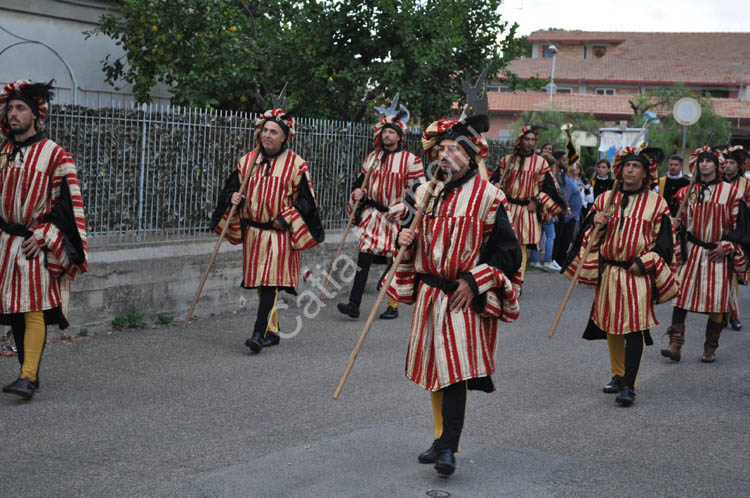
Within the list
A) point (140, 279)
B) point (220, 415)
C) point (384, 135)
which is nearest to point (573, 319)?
point (384, 135)

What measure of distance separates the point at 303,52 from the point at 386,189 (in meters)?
3.89

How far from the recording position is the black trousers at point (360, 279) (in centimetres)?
1025

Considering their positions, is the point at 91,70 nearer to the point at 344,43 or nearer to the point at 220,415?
the point at 344,43

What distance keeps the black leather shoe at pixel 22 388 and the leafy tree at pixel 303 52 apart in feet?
22.5

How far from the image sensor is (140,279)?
29.8ft

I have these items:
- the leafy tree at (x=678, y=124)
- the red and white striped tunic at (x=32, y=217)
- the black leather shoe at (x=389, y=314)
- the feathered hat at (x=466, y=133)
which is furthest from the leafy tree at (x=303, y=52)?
the leafy tree at (x=678, y=124)

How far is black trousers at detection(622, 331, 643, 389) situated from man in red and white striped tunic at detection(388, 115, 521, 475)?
210 centimetres

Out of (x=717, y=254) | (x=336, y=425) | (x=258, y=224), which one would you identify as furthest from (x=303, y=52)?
(x=336, y=425)

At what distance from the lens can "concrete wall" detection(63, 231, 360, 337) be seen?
8.62 metres

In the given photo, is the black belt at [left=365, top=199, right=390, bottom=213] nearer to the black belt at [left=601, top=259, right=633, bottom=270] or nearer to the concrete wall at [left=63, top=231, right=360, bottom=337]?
the concrete wall at [left=63, top=231, right=360, bottom=337]

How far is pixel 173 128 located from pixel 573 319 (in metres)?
4.82

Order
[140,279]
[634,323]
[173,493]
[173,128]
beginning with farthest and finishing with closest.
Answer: [173,128] → [140,279] → [634,323] → [173,493]

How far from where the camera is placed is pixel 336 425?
605 centimetres

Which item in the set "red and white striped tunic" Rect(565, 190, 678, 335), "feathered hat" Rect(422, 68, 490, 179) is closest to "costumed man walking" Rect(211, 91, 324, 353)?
"red and white striped tunic" Rect(565, 190, 678, 335)
